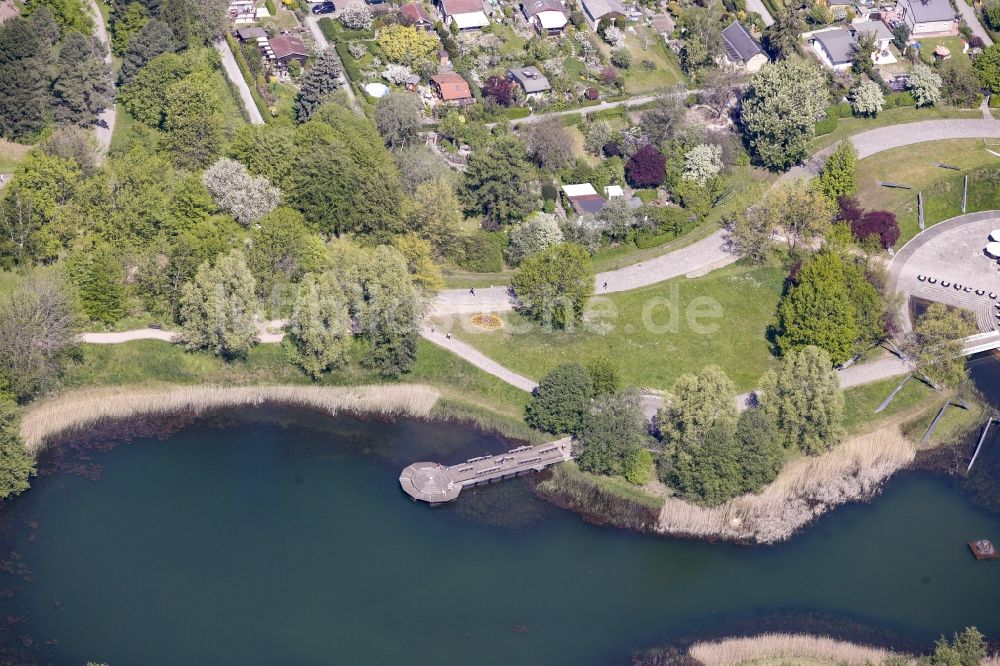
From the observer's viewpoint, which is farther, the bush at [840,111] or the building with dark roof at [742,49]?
the building with dark roof at [742,49]

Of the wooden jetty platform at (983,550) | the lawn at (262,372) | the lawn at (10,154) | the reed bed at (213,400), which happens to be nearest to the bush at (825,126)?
the lawn at (262,372)

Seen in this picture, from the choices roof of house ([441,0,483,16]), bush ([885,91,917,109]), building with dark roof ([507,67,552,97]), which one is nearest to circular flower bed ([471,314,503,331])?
building with dark roof ([507,67,552,97])

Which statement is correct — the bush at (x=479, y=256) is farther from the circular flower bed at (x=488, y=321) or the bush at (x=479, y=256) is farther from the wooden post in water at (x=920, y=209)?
the wooden post in water at (x=920, y=209)

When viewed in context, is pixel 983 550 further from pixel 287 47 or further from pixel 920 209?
pixel 287 47

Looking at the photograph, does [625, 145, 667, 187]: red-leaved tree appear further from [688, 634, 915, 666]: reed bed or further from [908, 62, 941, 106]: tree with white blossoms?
[688, 634, 915, 666]: reed bed

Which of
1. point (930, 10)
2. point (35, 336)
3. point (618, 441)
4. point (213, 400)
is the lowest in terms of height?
point (618, 441)

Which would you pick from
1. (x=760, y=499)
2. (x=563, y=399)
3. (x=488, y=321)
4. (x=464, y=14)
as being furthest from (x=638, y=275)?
(x=464, y=14)
